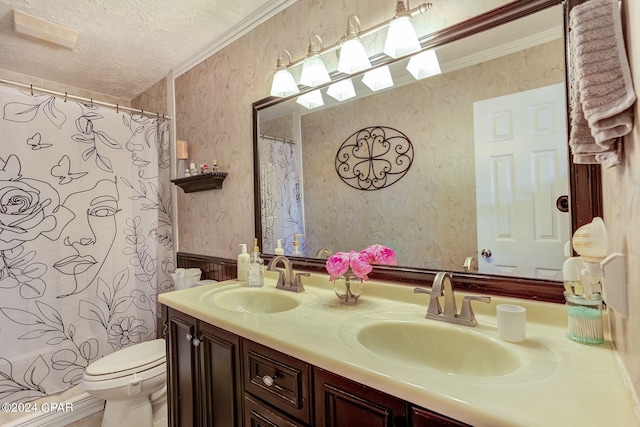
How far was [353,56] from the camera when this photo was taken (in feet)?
4.17

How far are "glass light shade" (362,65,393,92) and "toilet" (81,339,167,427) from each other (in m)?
1.78

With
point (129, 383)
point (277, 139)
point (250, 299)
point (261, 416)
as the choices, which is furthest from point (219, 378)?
point (277, 139)

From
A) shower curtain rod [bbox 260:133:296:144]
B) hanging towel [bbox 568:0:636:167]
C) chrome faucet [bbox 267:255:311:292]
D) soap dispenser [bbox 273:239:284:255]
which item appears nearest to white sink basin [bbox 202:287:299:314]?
chrome faucet [bbox 267:255:311:292]

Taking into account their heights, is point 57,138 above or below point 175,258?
above

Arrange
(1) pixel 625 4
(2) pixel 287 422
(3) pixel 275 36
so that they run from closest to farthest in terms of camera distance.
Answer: (1) pixel 625 4
(2) pixel 287 422
(3) pixel 275 36

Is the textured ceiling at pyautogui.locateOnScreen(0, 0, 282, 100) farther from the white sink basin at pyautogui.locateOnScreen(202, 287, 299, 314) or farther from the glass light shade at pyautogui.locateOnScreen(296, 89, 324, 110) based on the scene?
the white sink basin at pyautogui.locateOnScreen(202, 287, 299, 314)

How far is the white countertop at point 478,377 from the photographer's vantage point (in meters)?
0.51

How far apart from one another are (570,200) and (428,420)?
746 mm

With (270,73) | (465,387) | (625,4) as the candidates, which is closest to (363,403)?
(465,387)

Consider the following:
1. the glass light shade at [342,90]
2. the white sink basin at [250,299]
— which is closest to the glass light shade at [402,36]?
the glass light shade at [342,90]

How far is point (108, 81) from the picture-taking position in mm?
2494

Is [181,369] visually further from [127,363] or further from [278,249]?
[278,249]

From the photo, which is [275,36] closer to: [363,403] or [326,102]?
[326,102]

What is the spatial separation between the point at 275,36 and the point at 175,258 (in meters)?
1.74
